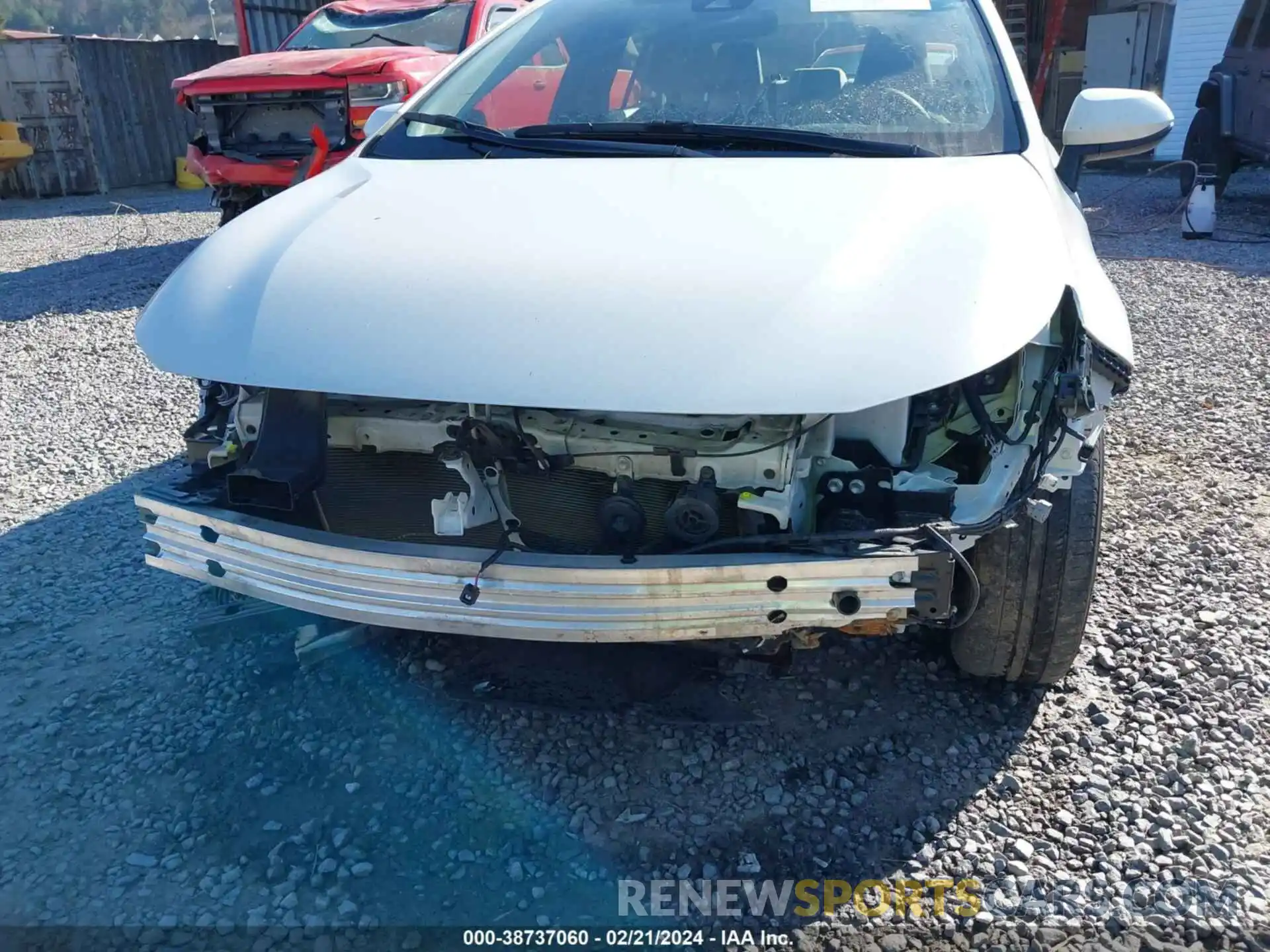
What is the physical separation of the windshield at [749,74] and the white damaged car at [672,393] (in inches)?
2.4

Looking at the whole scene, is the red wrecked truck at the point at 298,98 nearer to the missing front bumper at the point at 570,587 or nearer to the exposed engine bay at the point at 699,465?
the exposed engine bay at the point at 699,465

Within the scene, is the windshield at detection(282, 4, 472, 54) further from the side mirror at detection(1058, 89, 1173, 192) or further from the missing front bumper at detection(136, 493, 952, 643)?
the missing front bumper at detection(136, 493, 952, 643)

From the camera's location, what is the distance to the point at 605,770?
246 cm

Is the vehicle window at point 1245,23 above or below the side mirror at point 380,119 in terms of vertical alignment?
below

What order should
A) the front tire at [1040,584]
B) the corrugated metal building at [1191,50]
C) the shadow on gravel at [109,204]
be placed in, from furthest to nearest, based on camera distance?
the corrugated metal building at [1191,50] < the shadow on gravel at [109,204] < the front tire at [1040,584]

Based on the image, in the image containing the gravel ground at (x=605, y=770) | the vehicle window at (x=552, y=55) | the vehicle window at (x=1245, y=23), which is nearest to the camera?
the gravel ground at (x=605, y=770)

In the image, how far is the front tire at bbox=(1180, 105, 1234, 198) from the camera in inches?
375

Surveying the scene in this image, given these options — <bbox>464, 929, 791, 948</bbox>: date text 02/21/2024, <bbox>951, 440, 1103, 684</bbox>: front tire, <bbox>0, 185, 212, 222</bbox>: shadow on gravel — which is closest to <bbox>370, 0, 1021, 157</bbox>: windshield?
<bbox>951, 440, 1103, 684</bbox>: front tire

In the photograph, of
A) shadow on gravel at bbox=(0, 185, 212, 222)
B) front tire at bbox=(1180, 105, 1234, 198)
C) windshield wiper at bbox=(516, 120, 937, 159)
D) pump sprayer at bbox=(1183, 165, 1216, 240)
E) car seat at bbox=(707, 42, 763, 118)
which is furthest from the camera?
shadow on gravel at bbox=(0, 185, 212, 222)

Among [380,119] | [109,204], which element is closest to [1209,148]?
[380,119]

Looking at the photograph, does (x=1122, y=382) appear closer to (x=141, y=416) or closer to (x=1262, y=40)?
(x=141, y=416)

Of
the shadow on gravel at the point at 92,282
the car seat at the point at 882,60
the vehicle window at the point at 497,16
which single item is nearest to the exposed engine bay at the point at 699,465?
the car seat at the point at 882,60

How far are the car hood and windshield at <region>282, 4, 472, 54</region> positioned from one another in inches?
239

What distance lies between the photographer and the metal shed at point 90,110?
45.7 ft
